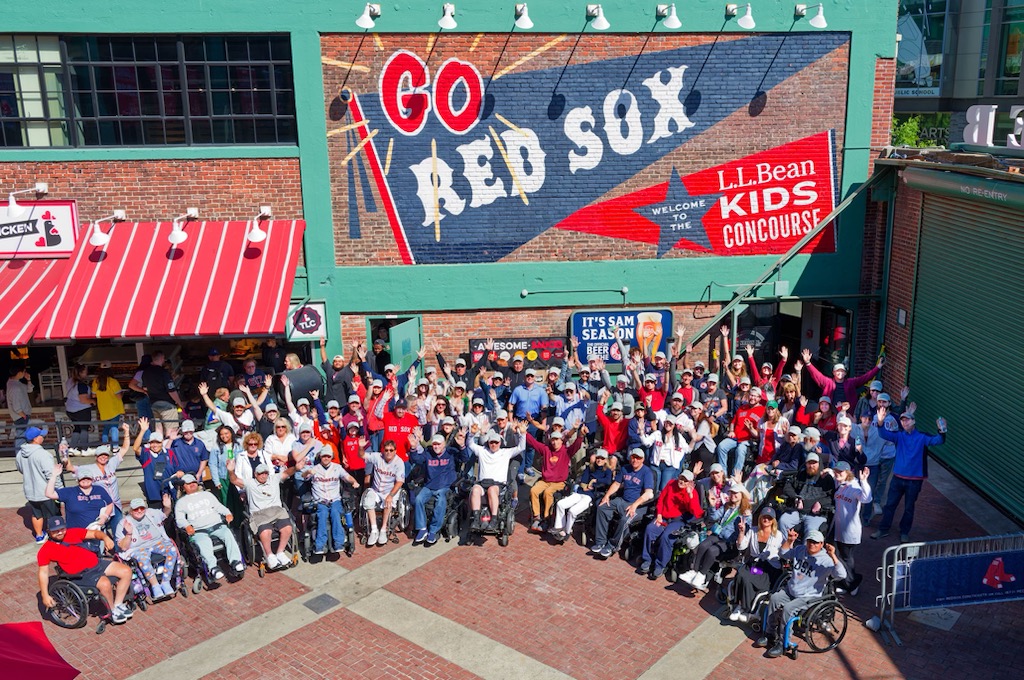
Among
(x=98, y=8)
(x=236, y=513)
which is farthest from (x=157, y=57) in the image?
(x=236, y=513)

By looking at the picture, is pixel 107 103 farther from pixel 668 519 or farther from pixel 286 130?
pixel 668 519

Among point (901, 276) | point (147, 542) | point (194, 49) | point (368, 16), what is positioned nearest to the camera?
point (147, 542)

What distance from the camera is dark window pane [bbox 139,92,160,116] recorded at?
15.4m

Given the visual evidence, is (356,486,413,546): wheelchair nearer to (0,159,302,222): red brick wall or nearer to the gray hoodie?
the gray hoodie

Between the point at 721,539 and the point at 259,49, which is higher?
the point at 259,49

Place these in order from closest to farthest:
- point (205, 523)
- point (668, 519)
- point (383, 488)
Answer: point (205, 523)
point (668, 519)
point (383, 488)

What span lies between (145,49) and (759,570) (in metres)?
13.3

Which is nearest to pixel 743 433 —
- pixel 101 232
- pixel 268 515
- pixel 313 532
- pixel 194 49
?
pixel 313 532

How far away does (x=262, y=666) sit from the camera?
9258mm

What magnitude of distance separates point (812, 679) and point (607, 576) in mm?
2915

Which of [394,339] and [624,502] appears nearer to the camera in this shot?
[624,502]

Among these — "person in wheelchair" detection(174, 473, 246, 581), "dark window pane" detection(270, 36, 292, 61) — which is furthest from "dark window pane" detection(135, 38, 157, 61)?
"person in wheelchair" detection(174, 473, 246, 581)

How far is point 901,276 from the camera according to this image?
1636 centimetres

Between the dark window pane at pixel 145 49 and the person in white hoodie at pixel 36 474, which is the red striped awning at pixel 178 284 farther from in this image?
the dark window pane at pixel 145 49
